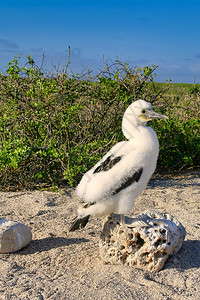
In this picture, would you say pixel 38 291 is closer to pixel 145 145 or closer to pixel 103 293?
pixel 103 293

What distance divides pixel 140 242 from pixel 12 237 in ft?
4.54

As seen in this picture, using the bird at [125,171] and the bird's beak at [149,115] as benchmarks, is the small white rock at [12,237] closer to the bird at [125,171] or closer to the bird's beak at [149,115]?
the bird at [125,171]

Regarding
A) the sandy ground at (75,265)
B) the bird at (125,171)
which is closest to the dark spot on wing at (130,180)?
the bird at (125,171)

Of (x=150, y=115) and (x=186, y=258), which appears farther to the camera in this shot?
(x=186, y=258)

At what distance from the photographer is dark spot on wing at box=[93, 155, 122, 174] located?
348 centimetres

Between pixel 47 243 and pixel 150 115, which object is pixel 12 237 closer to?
pixel 47 243

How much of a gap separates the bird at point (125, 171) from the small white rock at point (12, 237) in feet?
2.74

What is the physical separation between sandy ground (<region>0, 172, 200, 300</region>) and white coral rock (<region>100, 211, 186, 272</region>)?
10cm

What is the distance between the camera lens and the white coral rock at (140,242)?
11.4ft

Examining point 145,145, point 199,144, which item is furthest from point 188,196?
point 145,145

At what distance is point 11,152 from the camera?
19.5 ft

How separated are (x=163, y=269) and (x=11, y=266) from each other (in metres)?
1.50

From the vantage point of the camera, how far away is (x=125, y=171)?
134 inches

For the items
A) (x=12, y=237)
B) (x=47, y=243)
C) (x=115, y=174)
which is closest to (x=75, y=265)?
(x=47, y=243)
